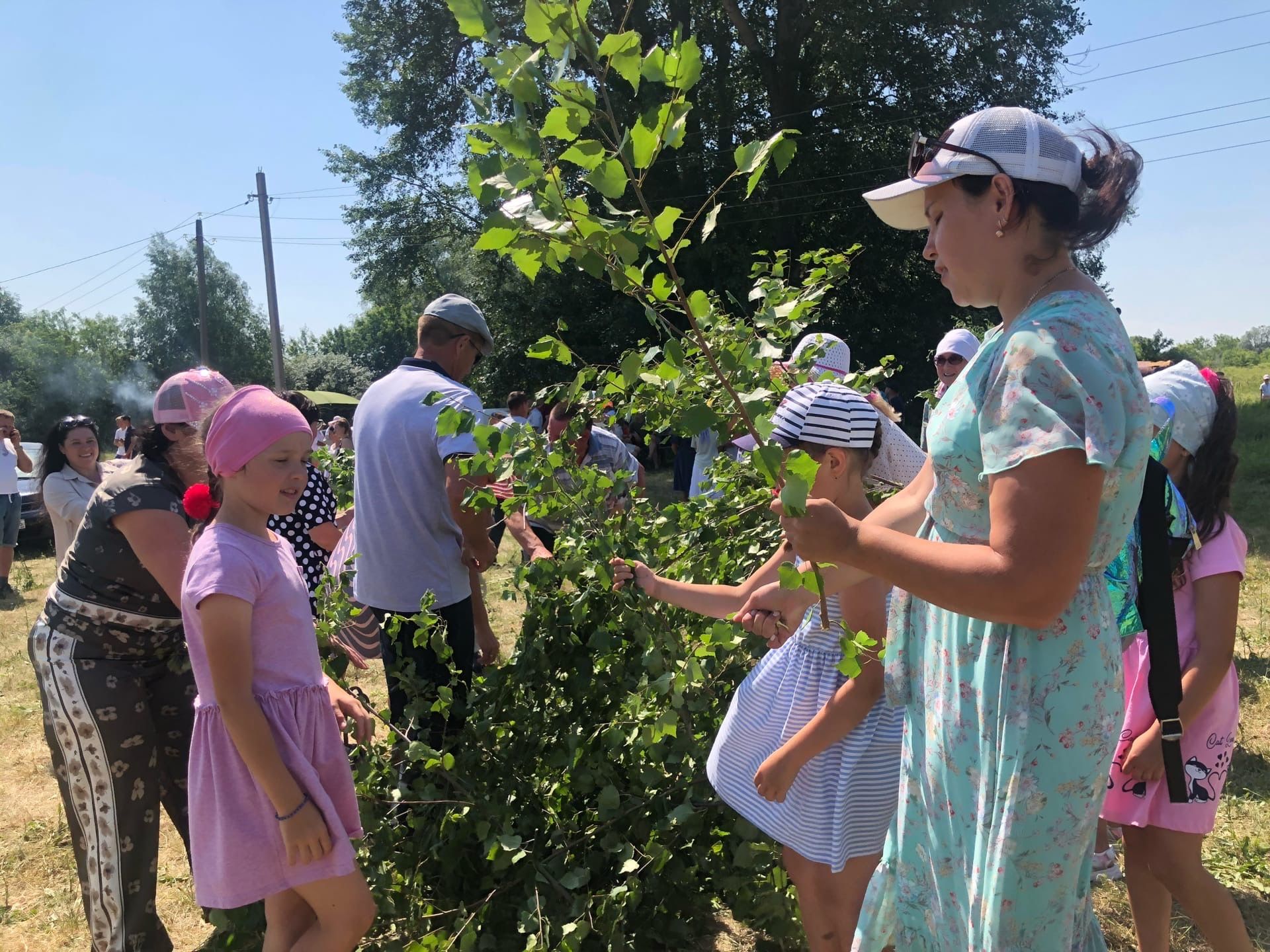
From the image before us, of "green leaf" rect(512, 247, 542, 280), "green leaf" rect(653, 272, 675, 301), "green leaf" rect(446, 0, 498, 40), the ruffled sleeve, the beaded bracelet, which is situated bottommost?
the beaded bracelet

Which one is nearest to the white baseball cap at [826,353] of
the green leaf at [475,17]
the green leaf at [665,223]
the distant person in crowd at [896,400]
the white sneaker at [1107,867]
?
the green leaf at [665,223]

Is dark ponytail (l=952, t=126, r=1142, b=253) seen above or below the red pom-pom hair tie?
above

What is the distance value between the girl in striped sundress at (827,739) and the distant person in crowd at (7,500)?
868cm

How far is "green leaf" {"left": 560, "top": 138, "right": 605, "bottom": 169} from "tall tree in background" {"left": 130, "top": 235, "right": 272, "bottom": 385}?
5393cm

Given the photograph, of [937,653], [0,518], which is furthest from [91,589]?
[0,518]

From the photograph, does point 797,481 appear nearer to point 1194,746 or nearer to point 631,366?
point 631,366

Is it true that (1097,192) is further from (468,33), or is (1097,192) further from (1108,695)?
(468,33)

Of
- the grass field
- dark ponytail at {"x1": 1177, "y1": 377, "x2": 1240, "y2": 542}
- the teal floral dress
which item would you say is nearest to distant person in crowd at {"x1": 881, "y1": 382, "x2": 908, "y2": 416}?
the grass field

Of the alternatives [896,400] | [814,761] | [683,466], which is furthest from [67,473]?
[896,400]

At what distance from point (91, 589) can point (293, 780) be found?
1.00m

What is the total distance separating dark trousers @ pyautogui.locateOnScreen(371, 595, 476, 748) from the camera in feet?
9.61

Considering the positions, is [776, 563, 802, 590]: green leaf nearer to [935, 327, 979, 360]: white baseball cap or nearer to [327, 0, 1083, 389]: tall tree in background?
[935, 327, 979, 360]: white baseball cap

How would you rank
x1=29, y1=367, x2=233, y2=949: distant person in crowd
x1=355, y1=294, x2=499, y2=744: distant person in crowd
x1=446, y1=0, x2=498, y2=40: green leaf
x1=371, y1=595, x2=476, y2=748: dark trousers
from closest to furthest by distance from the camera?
x1=446, y1=0, x2=498, y2=40: green leaf
x1=29, y1=367, x2=233, y2=949: distant person in crowd
x1=371, y1=595, x2=476, y2=748: dark trousers
x1=355, y1=294, x2=499, y2=744: distant person in crowd

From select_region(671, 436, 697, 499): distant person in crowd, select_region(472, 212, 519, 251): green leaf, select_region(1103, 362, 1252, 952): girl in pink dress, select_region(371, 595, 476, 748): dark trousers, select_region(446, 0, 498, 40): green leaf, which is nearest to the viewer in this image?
select_region(446, 0, 498, 40): green leaf
